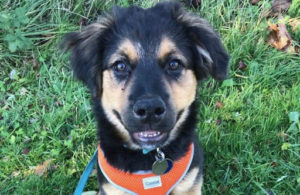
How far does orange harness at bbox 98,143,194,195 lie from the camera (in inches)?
104

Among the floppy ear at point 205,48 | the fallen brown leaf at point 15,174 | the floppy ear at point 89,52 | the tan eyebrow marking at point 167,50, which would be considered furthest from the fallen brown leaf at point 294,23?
the fallen brown leaf at point 15,174

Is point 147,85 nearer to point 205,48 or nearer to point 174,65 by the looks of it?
point 174,65

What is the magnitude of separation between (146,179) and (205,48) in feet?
3.20

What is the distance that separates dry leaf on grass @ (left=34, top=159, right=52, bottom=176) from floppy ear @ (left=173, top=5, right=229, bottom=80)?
1.78 meters

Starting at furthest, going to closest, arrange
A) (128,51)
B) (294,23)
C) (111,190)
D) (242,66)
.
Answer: (294,23), (242,66), (111,190), (128,51)

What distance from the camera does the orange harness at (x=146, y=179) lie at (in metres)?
2.65

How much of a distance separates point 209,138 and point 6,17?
2630 mm

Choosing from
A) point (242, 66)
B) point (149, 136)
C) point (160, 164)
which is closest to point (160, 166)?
point (160, 164)

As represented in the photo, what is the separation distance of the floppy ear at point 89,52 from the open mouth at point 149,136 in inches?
16.4

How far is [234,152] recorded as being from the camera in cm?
355

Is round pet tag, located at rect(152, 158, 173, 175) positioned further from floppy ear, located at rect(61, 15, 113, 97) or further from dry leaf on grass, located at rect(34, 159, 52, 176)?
dry leaf on grass, located at rect(34, 159, 52, 176)

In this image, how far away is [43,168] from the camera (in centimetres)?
359

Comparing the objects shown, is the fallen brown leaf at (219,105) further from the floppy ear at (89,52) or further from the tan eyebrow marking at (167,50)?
Answer: the floppy ear at (89,52)

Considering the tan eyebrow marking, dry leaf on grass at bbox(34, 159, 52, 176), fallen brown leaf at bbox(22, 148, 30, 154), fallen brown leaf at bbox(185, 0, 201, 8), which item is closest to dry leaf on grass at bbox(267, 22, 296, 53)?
fallen brown leaf at bbox(185, 0, 201, 8)
